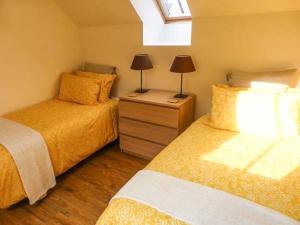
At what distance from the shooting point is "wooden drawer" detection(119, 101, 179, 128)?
2191mm

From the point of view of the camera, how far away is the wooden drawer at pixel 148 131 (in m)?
2.27

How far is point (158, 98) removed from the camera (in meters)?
2.36

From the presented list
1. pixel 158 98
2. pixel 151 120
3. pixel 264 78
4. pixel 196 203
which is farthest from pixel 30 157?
pixel 264 78

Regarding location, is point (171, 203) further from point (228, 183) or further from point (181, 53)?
point (181, 53)

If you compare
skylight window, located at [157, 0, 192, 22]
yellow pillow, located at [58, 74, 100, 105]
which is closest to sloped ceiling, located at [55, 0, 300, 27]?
skylight window, located at [157, 0, 192, 22]

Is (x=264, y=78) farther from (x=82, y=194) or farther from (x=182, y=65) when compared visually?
(x=82, y=194)

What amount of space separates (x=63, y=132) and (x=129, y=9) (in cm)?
144

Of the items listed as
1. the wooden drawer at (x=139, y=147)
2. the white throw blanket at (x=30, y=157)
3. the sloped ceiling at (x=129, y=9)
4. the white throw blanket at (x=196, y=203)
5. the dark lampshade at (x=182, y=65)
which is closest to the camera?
the white throw blanket at (x=196, y=203)

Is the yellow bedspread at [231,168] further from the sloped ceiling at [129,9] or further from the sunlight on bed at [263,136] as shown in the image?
the sloped ceiling at [129,9]

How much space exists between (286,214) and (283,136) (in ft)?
2.74

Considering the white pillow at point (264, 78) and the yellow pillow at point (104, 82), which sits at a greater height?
the white pillow at point (264, 78)

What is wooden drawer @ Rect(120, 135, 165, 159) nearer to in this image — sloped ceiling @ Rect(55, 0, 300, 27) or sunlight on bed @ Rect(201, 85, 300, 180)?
sunlight on bed @ Rect(201, 85, 300, 180)

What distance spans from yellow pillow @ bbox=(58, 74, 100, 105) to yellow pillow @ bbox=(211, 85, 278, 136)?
4.43ft

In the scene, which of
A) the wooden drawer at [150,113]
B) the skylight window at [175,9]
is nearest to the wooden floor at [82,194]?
the wooden drawer at [150,113]
